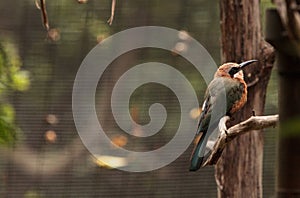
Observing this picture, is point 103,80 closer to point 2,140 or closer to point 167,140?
point 167,140

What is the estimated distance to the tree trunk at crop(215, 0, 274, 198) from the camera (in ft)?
5.08

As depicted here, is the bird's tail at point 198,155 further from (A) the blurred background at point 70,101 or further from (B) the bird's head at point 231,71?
(A) the blurred background at point 70,101

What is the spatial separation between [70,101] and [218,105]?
799 millimetres

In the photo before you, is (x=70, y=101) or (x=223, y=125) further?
(x=70, y=101)

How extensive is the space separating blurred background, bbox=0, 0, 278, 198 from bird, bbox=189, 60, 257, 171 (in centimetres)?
61

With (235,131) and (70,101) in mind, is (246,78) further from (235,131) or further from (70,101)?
(70,101)

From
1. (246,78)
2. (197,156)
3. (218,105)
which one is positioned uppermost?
(246,78)

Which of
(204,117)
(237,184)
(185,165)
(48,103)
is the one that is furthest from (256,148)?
(48,103)

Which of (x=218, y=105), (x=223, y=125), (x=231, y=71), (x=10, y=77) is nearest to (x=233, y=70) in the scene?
(x=231, y=71)

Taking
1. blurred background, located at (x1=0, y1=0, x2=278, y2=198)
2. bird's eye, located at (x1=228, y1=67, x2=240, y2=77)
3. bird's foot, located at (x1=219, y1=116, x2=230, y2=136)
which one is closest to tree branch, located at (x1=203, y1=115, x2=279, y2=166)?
bird's foot, located at (x1=219, y1=116, x2=230, y2=136)

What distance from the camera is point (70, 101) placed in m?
2.00

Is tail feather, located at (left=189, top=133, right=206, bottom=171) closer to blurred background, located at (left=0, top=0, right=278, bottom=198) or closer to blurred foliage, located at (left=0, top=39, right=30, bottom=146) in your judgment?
blurred foliage, located at (left=0, top=39, right=30, bottom=146)

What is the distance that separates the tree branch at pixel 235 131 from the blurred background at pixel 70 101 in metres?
0.82

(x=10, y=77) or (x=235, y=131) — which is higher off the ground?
(x=10, y=77)
